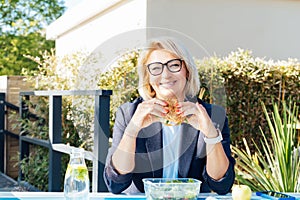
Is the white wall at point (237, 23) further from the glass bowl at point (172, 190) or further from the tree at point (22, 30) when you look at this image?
the tree at point (22, 30)

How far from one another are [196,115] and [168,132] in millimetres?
261

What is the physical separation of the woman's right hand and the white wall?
330cm

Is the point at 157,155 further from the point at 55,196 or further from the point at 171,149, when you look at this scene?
the point at 55,196

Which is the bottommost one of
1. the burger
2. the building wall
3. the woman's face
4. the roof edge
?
the burger

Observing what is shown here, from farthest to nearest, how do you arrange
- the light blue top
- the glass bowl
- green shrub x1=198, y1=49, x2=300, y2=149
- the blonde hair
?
1. green shrub x1=198, y1=49, x2=300, y2=149
2. the light blue top
3. the blonde hair
4. the glass bowl

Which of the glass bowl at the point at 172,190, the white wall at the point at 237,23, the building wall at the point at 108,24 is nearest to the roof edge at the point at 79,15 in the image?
the building wall at the point at 108,24

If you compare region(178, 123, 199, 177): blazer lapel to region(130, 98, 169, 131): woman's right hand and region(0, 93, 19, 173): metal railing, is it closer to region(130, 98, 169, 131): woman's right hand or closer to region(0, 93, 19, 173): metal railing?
region(130, 98, 169, 131): woman's right hand

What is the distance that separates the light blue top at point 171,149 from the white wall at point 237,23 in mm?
3108

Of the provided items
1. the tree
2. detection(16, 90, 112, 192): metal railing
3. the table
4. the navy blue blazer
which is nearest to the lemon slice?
the table

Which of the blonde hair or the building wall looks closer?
the blonde hair

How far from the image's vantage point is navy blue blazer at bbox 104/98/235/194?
1.99 m

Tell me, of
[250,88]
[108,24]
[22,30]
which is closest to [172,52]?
[250,88]

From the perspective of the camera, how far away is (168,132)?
2.06m

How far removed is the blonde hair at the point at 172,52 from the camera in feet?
6.25
